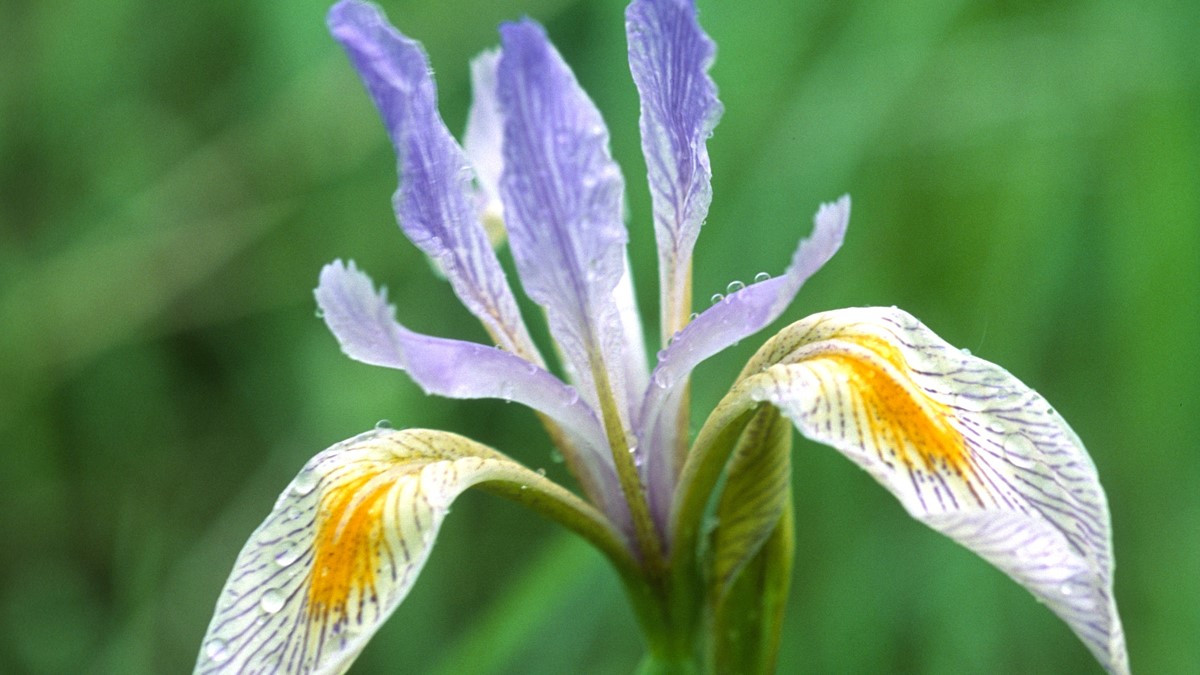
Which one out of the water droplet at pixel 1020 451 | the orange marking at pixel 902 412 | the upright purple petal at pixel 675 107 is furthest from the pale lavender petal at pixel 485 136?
the water droplet at pixel 1020 451

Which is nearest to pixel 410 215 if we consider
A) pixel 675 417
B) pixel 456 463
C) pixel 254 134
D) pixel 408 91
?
pixel 408 91

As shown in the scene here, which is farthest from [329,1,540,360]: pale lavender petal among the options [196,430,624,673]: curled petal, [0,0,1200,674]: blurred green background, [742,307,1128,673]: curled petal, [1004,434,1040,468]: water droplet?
[0,0,1200,674]: blurred green background

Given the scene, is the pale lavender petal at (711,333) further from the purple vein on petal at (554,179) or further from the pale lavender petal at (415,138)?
the pale lavender petal at (415,138)

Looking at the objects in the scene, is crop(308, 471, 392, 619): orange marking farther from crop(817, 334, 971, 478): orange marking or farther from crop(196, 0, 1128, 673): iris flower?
crop(817, 334, 971, 478): orange marking

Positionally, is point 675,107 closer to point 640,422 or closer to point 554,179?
point 554,179

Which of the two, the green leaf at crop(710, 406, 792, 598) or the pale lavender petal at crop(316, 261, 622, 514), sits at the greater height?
the pale lavender petal at crop(316, 261, 622, 514)

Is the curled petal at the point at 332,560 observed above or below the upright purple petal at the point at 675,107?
below
